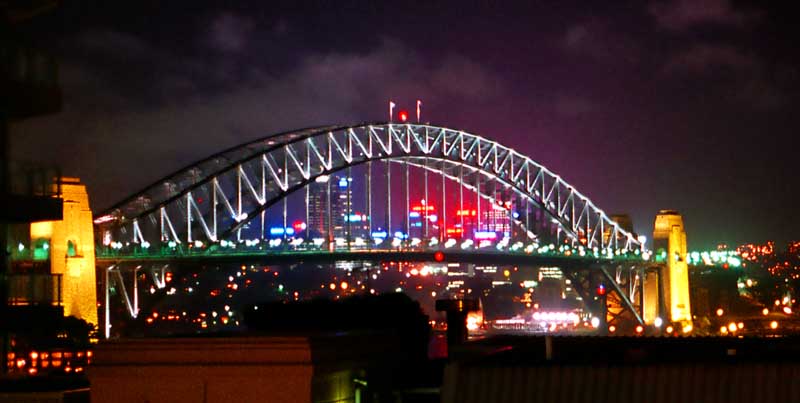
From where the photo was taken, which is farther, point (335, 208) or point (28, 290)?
point (335, 208)

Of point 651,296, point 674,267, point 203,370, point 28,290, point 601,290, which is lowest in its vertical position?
point 203,370

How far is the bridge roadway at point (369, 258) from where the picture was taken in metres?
79.3

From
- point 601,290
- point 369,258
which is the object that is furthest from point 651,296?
point 369,258

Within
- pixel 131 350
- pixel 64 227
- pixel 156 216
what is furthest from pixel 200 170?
pixel 131 350

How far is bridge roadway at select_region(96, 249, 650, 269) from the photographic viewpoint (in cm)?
7931

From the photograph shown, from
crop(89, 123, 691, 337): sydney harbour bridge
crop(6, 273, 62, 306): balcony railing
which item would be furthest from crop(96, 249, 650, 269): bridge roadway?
crop(6, 273, 62, 306): balcony railing

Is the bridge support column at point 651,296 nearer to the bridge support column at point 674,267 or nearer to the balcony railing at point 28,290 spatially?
the bridge support column at point 674,267

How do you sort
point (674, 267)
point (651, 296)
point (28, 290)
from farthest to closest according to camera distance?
point (651, 296)
point (674, 267)
point (28, 290)

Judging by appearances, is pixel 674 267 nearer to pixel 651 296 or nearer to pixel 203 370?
pixel 651 296

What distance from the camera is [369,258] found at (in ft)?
306

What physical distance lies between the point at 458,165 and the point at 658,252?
25053 mm

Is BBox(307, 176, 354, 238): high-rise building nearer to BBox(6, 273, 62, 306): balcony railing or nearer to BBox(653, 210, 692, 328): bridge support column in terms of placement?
BBox(653, 210, 692, 328): bridge support column

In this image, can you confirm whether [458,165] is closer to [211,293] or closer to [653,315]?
[653,315]

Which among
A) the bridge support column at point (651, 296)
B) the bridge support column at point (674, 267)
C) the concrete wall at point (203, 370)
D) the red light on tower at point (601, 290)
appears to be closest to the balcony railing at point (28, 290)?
the concrete wall at point (203, 370)
